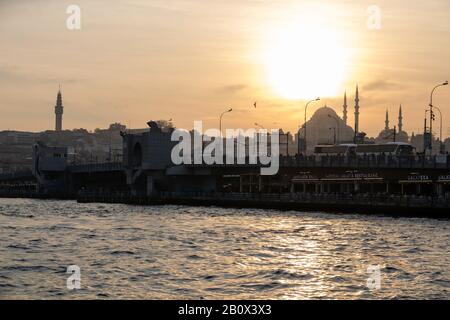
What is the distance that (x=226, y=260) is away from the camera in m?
44.8

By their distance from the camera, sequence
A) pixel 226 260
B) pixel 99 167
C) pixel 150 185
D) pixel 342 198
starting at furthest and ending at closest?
pixel 99 167 < pixel 150 185 < pixel 342 198 < pixel 226 260

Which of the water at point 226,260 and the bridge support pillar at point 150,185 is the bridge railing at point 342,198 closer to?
the bridge support pillar at point 150,185

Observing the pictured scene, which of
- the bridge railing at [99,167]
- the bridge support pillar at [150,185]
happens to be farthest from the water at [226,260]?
the bridge railing at [99,167]

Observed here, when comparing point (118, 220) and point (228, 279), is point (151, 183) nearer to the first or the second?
point (118, 220)

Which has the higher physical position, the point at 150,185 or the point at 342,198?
the point at 150,185

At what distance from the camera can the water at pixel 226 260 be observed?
3369 centimetres

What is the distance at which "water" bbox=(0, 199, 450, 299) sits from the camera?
33.7m

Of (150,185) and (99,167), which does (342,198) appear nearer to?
(150,185)

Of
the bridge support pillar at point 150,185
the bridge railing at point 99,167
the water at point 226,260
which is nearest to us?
the water at point 226,260

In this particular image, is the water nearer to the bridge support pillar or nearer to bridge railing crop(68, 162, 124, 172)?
the bridge support pillar

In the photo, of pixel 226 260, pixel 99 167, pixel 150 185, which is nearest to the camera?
pixel 226 260

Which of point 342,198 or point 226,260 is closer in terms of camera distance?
point 226,260

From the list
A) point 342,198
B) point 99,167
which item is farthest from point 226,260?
point 99,167
